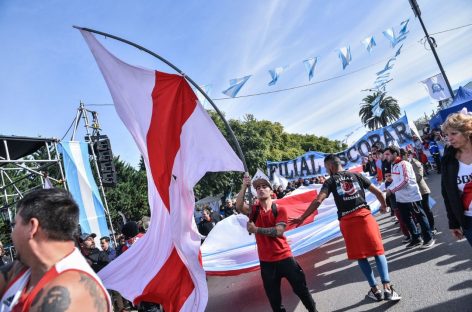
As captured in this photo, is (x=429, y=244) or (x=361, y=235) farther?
(x=429, y=244)

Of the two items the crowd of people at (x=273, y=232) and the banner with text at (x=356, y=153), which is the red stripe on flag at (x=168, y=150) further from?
the banner with text at (x=356, y=153)

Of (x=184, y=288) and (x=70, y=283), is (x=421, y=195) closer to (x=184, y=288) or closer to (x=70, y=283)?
(x=184, y=288)

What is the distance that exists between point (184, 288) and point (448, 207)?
112 inches

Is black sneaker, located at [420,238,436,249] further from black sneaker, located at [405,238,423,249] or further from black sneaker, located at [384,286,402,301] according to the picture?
black sneaker, located at [384,286,402,301]

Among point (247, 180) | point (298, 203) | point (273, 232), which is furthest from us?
point (298, 203)

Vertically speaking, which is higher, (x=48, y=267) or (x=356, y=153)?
(x=356, y=153)

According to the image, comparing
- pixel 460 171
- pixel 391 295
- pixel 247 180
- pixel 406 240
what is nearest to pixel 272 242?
pixel 247 180

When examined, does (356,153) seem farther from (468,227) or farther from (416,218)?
(468,227)

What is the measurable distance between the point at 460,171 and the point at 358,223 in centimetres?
136

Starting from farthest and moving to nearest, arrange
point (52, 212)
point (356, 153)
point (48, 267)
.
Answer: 1. point (356, 153)
2. point (52, 212)
3. point (48, 267)

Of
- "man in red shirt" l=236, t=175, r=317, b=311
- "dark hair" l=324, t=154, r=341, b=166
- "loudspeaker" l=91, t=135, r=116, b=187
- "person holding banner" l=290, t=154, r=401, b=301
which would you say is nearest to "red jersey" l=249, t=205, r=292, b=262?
"man in red shirt" l=236, t=175, r=317, b=311

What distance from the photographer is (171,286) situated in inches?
146

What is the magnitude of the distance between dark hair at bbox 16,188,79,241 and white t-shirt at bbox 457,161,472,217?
3.15 m

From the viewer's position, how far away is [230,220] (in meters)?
6.73
